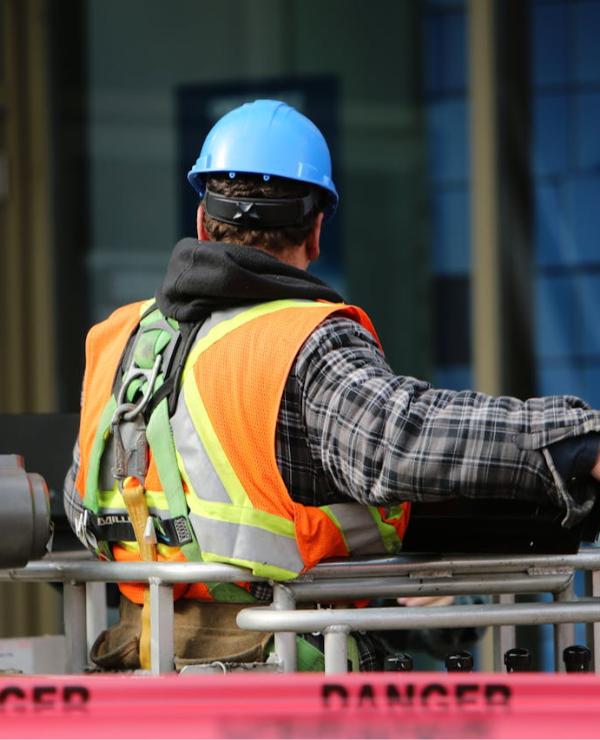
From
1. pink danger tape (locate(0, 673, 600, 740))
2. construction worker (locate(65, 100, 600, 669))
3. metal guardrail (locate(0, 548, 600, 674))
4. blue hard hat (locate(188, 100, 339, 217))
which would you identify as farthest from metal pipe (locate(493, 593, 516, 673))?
pink danger tape (locate(0, 673, 600, 740))

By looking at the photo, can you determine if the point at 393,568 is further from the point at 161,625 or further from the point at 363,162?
the point at 363,162

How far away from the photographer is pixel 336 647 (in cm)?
253

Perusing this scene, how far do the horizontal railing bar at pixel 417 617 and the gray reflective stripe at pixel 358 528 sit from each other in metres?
0.29

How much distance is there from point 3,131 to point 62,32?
1.90 feet

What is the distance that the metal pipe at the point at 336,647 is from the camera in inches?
99.6

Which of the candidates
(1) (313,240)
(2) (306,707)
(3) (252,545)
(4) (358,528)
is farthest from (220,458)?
(2) (306,707)

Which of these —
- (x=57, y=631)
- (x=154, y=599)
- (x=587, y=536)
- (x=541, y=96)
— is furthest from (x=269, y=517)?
(x=57, y=631)

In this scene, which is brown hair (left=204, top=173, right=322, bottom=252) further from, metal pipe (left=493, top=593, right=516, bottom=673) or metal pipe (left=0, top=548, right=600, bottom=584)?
metal pipe (left=493, top=593, right=516, bottom=673)

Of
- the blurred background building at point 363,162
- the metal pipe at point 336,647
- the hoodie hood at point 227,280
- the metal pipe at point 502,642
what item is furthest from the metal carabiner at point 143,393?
the blurred background building at point 363,162

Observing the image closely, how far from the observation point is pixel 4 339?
25.1 feet

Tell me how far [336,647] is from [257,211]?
36.7 inches

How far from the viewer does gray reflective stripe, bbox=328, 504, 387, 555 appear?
288 cm

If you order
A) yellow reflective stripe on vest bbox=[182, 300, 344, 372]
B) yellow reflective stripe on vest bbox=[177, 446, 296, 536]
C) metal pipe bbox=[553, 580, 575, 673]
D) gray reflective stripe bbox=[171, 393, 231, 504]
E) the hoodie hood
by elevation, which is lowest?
metal pipe bbox=[553, 580, 575, 673]

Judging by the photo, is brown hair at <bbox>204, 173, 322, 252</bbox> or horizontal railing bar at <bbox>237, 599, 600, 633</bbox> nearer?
horizontal railing bar at <bbox>237, 599, 600, 633</bbox>
